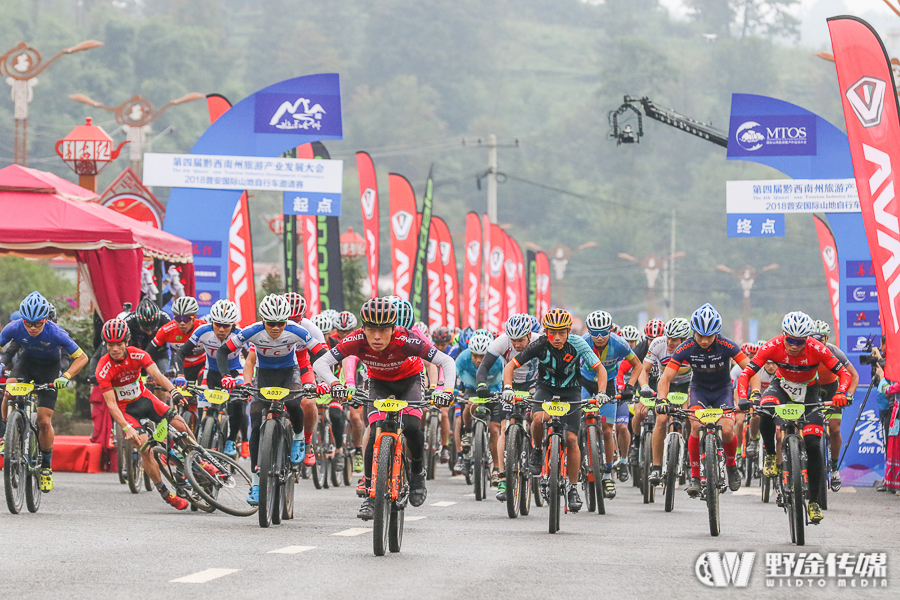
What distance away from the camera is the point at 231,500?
1338 cm

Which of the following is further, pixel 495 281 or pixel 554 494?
pixel 495 281

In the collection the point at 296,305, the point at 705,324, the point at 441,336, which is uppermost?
the point at 296,305

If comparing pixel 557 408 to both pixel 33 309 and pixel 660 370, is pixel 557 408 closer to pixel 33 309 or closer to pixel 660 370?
pixel 660 370

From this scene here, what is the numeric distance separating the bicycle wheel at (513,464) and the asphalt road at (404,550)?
0.60 feet

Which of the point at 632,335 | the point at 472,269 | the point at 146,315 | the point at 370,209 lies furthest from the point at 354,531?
the point at 472,269

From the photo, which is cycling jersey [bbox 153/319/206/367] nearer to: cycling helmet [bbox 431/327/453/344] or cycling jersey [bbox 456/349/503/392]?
cycling jersey [bbox 456/349/503/392]

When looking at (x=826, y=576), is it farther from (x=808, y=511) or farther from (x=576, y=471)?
(x=576, y=471)

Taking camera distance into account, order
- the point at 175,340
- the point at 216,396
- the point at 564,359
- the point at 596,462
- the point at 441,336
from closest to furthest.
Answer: the point at 564,359 → the point at 216,396 → the point at 596,462 → the point at 175,340 → the point at 441,336

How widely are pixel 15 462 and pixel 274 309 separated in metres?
2.87

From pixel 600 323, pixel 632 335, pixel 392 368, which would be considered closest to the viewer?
pixel 392 368

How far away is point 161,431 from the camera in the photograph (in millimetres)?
13164

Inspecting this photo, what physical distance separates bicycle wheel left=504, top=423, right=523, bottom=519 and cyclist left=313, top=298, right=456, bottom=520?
2.37 m

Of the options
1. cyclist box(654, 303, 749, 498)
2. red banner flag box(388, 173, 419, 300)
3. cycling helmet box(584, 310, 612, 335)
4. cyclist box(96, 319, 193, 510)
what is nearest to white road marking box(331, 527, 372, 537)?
cyclist box(96, 319, 193, 510)

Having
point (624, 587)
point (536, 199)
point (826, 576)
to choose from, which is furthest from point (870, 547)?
point (536, 199)
